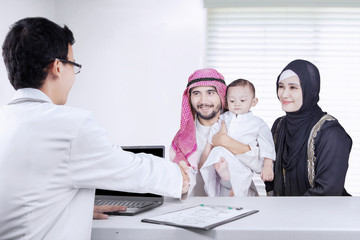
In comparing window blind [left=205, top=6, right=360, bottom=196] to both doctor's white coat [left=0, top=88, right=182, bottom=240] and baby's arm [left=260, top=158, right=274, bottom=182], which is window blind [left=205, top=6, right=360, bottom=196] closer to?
baby's arm [left=260, top=158, right=274, bottom=182]

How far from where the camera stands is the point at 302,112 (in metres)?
2.53

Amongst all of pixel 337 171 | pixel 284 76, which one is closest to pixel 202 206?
pixel 337 171

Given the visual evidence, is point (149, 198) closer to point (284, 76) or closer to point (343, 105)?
point (284, 76)

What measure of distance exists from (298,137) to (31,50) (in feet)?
5.64

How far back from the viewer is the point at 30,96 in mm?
1316

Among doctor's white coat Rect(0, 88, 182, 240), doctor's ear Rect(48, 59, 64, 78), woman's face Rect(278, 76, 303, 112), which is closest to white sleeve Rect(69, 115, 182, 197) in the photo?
doctor's white coat Rect(0, 88, 182, 240)

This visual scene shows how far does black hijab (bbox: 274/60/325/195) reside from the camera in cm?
246

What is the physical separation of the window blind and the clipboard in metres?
2.36

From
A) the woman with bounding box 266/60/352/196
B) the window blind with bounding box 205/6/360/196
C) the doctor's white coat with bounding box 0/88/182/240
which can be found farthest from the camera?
the window blind with bounding box 205/6/360/196

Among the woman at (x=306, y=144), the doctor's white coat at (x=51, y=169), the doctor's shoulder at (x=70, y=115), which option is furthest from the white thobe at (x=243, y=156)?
the doctor's shoulder at (x=70, y=115)

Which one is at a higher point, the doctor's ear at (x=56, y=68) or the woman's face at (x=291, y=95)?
the woman's face at (x=291, y=95)

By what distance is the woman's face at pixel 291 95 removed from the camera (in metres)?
2.53

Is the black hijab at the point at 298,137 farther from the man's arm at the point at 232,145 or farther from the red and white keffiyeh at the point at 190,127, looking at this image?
the red and white keffiyeh at the point at 190,127

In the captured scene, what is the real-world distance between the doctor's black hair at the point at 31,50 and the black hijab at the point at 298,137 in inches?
63.9
